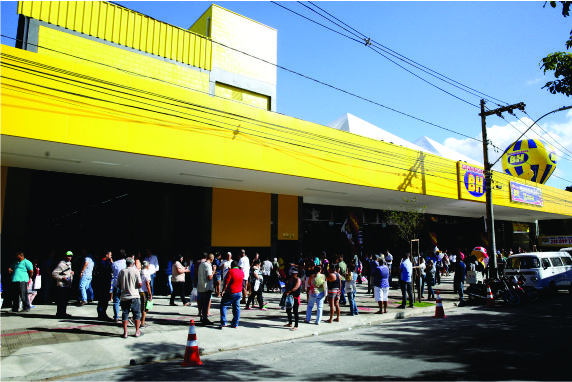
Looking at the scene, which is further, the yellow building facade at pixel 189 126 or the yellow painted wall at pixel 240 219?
the yellow painted wall at pixel 240 219

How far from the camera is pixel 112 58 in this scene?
13.7 meters

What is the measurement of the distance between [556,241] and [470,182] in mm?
21531

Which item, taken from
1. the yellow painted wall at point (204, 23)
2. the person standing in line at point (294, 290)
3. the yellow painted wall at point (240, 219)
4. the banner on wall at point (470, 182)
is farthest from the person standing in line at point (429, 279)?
the yellow painted wall at point (204, 23)

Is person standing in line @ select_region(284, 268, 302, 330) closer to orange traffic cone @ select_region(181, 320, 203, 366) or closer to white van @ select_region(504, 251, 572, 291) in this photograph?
orange traffic cone @ select_region(181, 320, 203, 366)

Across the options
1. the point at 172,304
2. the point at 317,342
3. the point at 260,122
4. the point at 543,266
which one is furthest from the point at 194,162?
the point at 543,266

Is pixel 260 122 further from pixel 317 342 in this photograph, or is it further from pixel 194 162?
pixel 317 342

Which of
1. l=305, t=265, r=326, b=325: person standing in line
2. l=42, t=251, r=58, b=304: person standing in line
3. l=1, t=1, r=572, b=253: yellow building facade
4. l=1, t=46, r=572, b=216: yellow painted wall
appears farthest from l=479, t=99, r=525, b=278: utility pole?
l=42, t=251, r=58, b=304: person standing in line

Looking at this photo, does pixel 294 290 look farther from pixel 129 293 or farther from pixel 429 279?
pixel 429 279

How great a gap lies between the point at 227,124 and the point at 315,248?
11058 millimetres

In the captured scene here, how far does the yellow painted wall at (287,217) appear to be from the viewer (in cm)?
1907

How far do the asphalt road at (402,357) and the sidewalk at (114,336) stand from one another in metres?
0.41

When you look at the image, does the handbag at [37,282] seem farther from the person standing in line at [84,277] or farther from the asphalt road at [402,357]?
the asphalt road at [402,357]

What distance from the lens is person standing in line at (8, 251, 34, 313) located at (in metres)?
10.2

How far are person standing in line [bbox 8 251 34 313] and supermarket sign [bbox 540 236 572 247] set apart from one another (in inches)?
1696
